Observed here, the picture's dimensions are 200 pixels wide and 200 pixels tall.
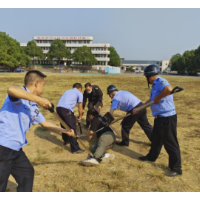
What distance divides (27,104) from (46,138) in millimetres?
3624

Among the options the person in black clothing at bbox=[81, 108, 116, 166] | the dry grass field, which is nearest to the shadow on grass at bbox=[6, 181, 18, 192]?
the dry grass field

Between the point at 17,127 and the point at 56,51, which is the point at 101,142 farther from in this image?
the point at 56,51

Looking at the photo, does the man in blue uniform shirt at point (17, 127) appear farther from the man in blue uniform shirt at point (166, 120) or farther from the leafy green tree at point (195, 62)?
the leafy green tree at point (195, 62)

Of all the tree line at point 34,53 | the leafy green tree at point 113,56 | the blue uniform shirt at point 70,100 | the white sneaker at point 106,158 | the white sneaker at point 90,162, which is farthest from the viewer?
the leafy green tree at point 113,56

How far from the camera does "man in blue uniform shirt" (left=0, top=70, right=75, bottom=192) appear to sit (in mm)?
2307

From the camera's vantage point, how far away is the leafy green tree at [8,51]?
4994cm

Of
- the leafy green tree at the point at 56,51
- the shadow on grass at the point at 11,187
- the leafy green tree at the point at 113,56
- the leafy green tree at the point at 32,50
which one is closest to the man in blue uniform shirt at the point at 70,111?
the shadow on grass at the point at 11,187

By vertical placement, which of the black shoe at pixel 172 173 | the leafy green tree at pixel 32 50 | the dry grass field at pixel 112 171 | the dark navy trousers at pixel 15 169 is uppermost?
the leafy green tree at pixel 32 50

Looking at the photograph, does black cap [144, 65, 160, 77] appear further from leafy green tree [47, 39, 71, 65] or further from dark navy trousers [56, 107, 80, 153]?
leafy green tree [47, 39, 71, 65]

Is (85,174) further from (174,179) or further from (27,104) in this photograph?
(27,104)

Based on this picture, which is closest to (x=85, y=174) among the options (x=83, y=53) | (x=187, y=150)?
(x=187, y=150)

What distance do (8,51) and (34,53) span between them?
19.4 metres

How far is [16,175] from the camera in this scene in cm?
258

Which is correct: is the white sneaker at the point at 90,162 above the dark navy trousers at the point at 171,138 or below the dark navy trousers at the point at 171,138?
below
